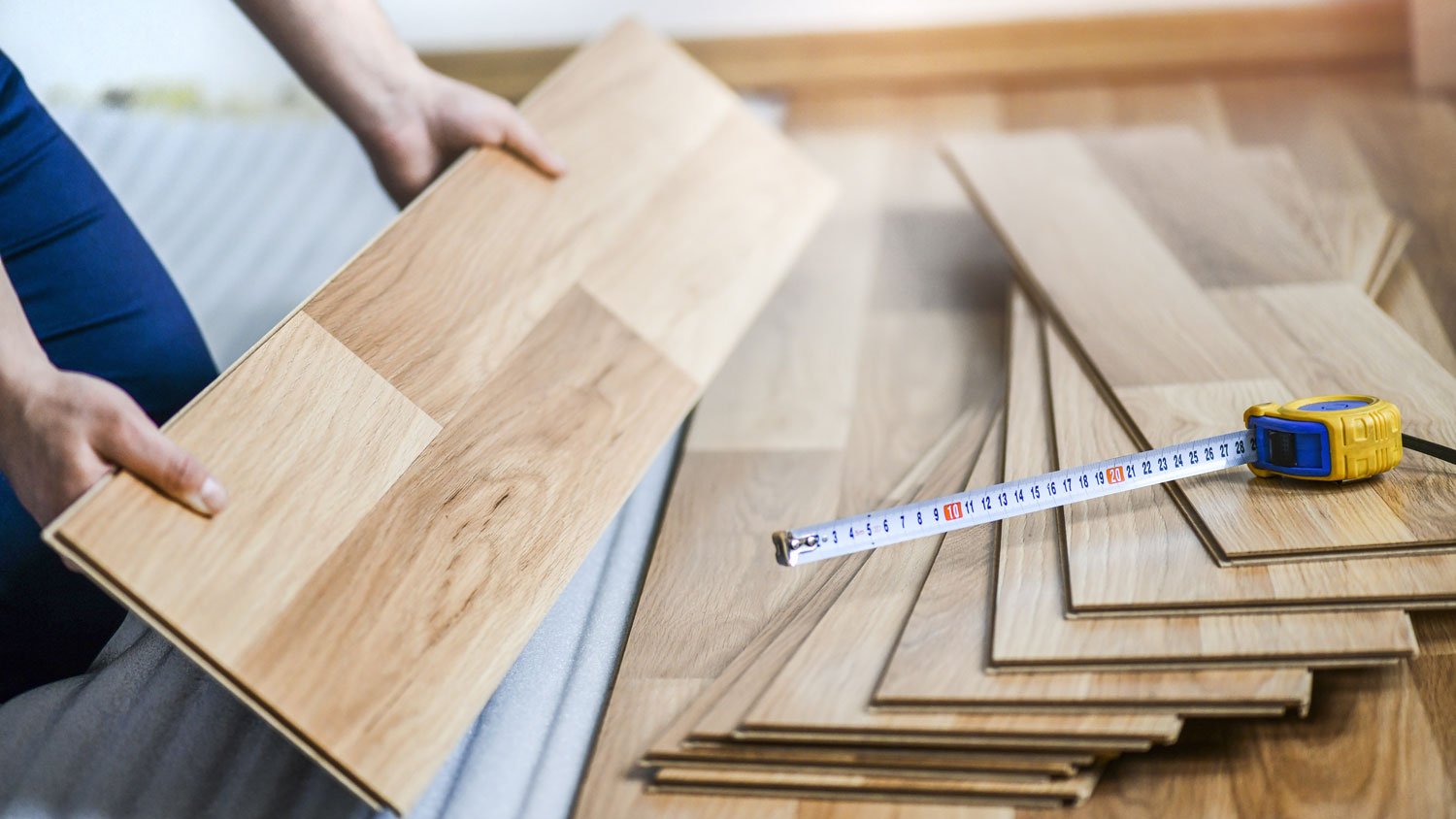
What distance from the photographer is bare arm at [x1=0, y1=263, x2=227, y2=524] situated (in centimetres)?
87

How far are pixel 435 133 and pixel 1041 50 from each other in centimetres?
143

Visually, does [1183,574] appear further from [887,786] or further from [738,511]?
[738,511]

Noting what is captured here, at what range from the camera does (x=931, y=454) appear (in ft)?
4.46

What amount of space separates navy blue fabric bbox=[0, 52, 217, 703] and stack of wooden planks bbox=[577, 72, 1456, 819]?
1.92ft

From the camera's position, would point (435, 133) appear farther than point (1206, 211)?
No

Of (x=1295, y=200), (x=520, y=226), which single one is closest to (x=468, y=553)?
(x=520, y=226)

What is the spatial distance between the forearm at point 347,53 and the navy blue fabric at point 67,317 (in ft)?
0.91

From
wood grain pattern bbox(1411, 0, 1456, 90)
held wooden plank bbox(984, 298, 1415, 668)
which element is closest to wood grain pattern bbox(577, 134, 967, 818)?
held wooden plank bbox(984, 298, 1415, 668)

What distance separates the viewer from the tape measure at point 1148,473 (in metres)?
1.00

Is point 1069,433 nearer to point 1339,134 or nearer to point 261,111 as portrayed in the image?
point 1339,134

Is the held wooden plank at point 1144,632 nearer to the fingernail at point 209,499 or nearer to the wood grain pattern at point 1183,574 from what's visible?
the wood grain pattern at point 1183,574

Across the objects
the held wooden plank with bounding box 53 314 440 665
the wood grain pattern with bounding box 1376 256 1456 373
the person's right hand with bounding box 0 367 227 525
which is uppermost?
the person's right hand with bounding box 0 367 227 525

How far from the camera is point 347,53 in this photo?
4.57 feet

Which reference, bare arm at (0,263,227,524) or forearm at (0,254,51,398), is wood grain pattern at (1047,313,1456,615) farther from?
forearm at (0,254,51,398)
